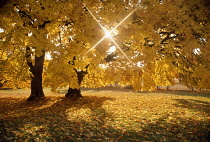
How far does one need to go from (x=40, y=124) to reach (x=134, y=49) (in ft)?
19.7

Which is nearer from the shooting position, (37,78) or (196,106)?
(196,106)

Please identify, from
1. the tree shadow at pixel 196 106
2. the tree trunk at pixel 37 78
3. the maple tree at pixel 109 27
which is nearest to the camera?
the maple tree at pixel 109 27

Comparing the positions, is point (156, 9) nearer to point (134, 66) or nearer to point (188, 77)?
point (134, 66)

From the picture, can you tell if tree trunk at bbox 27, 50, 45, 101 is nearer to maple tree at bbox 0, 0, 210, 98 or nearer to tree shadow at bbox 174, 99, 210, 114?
maple tree at bbox 0, 0, 210, 98

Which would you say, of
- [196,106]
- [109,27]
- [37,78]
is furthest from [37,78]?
[196,106]

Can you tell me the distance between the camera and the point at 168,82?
12.0m

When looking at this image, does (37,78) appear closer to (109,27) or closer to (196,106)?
(109,27)

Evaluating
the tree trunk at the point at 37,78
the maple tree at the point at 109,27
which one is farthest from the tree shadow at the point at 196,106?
the tree trunk at the point at 37,78

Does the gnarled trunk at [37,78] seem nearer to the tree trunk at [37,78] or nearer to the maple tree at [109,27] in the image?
the tree trunk at [37,78]

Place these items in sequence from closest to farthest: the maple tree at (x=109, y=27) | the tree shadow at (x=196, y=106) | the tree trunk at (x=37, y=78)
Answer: the maple tree at (x=109, y=27) → the tree shadow at (x=196, y=106) → the tree trunk at (x=37, y=78)

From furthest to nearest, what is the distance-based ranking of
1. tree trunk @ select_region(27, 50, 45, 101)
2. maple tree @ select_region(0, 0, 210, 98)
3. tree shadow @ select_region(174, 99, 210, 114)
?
tree trunk @ select_region(27, 50, 45, 101) < tree shadow @ select_region(174, 99, 210, 114) < maple tree @ select_region(0, 0, 210, 98)

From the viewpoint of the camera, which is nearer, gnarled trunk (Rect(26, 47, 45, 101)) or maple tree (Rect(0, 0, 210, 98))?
maple tree (Rect(0, 0, 210, 98))

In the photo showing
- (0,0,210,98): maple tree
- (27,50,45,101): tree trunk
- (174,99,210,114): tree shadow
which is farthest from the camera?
(27,50,45,101): tree trunk

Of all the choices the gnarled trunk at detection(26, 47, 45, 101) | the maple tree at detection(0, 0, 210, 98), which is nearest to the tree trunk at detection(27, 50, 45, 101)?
the gnarled trunk at detection(26, 47, 45, 101)
